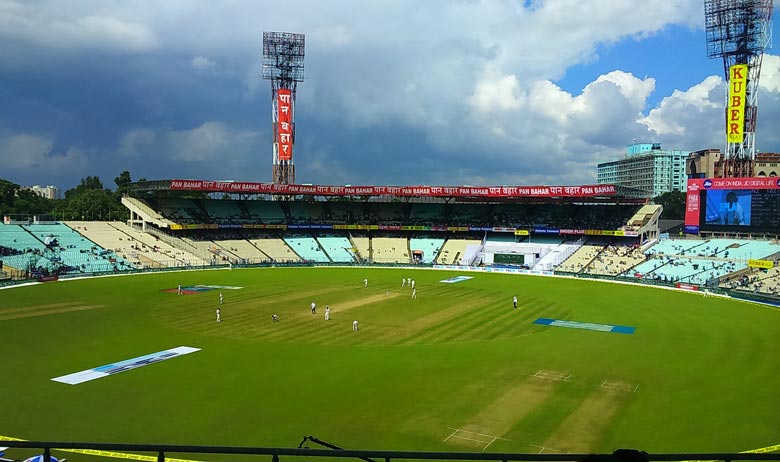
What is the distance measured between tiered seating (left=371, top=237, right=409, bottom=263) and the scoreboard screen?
4106cm

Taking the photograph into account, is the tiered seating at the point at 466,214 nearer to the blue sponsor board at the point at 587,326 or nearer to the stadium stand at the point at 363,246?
the stadium stand at the point at 363,246

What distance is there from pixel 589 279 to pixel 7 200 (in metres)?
114

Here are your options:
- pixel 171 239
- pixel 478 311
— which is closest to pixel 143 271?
pixel 171 239

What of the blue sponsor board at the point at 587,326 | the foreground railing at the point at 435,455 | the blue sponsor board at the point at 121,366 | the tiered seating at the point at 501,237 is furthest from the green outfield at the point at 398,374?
the tiered seating at the point at 501,237

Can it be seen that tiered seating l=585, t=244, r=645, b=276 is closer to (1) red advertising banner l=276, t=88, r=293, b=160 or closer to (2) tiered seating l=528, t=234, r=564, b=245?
(2) tiered seating l=528, t=234, r=564, b=245

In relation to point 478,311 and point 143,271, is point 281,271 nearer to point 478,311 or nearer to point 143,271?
point 143,271

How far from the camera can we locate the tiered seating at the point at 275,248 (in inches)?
3440

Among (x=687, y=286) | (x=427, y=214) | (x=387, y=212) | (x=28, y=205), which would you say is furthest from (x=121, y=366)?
(x=28, y=205)

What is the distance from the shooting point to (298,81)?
93.5m

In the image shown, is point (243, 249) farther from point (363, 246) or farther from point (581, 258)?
point (581, 258)

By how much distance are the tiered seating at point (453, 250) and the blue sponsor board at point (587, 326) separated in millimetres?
44862

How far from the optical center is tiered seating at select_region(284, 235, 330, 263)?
88.8m

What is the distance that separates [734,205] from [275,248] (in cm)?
6362

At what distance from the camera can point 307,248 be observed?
91625 millimetres
